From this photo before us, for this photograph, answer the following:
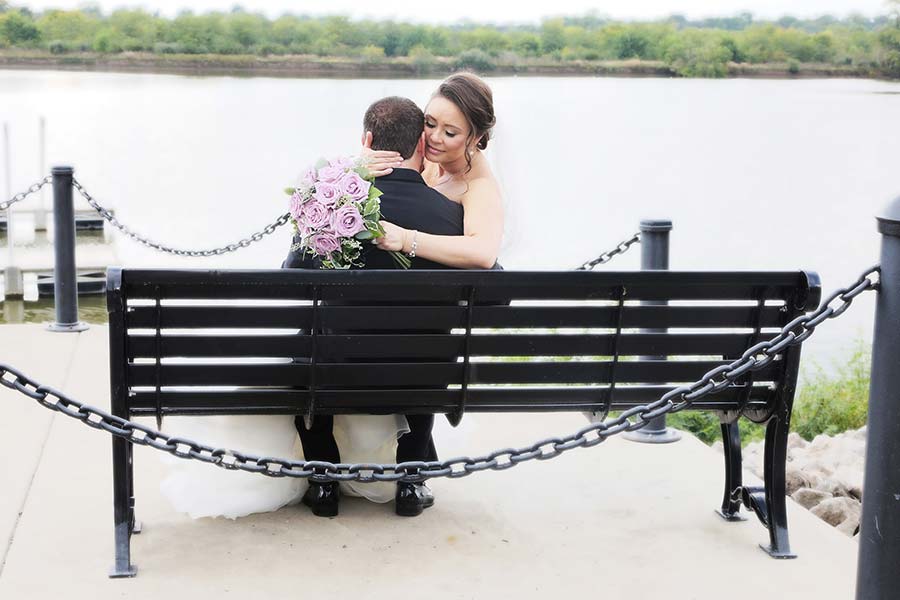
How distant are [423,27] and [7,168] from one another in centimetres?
1938

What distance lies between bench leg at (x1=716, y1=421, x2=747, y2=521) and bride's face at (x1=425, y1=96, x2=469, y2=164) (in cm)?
130

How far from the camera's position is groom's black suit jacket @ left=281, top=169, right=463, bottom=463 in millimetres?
3695

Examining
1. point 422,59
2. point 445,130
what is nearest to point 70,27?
point 422,59

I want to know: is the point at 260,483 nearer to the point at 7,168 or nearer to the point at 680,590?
the point at 680,590

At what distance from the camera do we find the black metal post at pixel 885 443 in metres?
2.70

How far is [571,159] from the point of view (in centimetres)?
4234

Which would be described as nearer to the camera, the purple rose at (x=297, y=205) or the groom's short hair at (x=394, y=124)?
the purple rose at (x=297, y=205)

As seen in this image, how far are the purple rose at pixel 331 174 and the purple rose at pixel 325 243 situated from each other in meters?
0.17

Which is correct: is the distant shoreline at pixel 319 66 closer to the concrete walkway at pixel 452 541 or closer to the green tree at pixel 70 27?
→ the green tree at pixel 70 27

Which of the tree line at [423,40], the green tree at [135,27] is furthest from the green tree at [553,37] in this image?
the green tree at [135,27]

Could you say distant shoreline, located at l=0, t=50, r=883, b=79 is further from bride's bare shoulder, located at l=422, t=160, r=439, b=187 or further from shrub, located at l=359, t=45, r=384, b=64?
bride's bare shoulder, located at l=422, t=160, r=439, b=187

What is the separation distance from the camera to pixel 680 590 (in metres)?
3.40

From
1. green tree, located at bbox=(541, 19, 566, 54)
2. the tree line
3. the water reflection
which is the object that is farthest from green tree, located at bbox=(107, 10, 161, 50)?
the water reflection

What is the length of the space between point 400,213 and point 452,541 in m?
1.07
